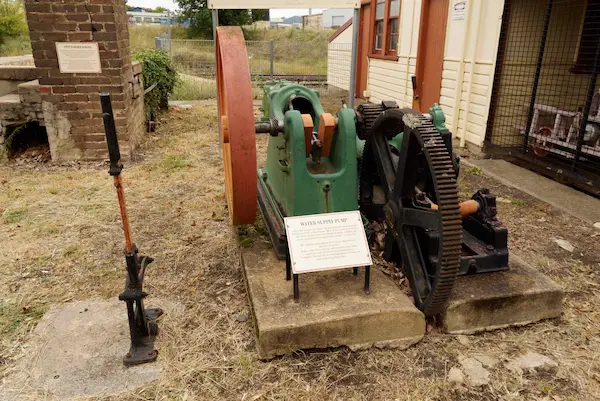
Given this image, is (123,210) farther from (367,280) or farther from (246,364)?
(367,280)

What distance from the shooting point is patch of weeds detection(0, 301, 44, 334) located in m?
2.73

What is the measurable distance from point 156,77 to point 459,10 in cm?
506

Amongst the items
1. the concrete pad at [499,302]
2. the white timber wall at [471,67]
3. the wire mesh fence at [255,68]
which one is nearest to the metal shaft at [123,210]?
the concrete pad at [499,302]

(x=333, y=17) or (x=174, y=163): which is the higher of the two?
(x=333, y=17)

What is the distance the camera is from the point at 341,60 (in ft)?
39.2

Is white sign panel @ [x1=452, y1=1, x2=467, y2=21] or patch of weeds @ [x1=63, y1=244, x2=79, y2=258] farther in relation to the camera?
white sign panel @ [x1=452, y1=1, x2=467, y2=21]

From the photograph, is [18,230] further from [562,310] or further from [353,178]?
[562,310]

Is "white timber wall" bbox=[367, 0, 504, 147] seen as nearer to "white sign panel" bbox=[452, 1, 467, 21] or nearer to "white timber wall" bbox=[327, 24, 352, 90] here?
"white sign panel" bbox=[452, 1, 467, 21]

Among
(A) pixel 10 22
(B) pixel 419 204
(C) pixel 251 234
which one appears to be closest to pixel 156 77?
(C) pixel 251 234

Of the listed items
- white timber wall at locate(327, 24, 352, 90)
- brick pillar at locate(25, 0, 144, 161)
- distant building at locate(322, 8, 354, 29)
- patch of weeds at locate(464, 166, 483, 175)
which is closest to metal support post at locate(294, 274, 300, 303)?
patch of weeds at locate(464, 166, 483, 175)

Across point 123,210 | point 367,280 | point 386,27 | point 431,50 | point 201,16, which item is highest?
point 201,16

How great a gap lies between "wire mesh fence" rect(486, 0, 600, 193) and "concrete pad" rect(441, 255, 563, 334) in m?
3.24

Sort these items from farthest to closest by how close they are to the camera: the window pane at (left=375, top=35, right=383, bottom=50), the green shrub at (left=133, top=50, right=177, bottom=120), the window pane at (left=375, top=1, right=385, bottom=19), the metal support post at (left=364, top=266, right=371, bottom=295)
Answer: the window pane at (left=375, top=35, right=383, bottom=50) < the window pane at (left=375, top=1, right=385, bottom=19) < the green shrub at (left=133, top=50, right=177, bottom=120) < the metal support post at (left=364, top=266, right=371, bottom=295)

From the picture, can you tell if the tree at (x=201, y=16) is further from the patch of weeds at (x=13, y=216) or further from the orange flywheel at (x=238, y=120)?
the orange flywheel at (x=238, y=120)
